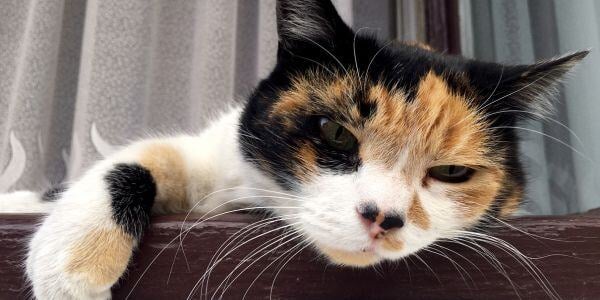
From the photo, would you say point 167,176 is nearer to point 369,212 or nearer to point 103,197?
point 103,197

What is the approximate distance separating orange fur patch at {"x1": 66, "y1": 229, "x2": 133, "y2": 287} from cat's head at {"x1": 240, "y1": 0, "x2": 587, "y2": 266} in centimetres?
23

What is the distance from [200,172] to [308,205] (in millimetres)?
337

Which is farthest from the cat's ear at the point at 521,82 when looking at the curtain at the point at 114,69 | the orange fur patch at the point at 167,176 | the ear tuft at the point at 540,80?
the curtain at the point at 114,69

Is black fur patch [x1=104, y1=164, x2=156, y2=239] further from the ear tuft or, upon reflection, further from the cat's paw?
the ear tuft

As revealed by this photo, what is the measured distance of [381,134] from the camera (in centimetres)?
73

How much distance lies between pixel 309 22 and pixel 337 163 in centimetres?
28

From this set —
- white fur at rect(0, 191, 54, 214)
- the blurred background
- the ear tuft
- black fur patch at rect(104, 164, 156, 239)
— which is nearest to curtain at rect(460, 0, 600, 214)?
the blurred background

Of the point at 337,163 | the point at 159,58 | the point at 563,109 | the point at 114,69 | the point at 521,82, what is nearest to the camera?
the point at 337,163

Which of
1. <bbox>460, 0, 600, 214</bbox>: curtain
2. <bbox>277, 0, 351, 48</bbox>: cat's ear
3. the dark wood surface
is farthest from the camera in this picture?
<bbox>460, 0, 600, 214</bbox>: curtain

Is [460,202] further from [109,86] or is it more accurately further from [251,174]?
[109,86]

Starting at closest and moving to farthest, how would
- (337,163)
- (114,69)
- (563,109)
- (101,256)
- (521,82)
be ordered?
(101,256)
(337,163)
(521,82)
(563,109)
(114,69)

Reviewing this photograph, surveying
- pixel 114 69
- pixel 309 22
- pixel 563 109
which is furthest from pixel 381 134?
pixel 114 69

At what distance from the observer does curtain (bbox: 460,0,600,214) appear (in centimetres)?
133

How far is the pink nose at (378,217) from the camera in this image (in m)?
0.64
